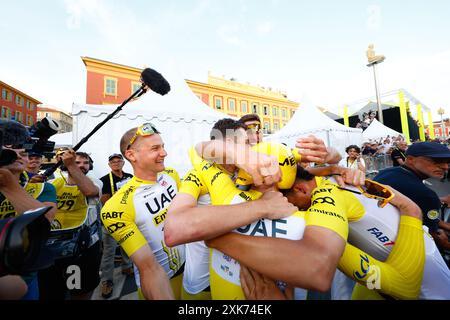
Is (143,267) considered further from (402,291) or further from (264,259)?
(402,291)

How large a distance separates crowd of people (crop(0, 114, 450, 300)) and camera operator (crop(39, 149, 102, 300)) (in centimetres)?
1

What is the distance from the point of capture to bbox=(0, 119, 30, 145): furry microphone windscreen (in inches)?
58.5

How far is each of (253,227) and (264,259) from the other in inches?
8.2

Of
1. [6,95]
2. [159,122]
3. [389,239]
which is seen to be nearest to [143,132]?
[389,239]

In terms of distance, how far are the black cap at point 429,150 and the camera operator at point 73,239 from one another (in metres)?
4.28

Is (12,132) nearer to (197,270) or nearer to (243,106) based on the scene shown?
(197,270)

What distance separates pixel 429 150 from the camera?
2.43 meters

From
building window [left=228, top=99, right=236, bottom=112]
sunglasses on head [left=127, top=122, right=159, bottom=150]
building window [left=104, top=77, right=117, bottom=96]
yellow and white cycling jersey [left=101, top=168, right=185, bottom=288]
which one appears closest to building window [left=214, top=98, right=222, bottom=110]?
building window [left=228, top=99, right=236, bottom=112]

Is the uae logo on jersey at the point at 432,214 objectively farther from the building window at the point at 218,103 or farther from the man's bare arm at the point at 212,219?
the building window at the point at 218,103

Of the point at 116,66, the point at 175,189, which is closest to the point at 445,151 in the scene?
the point at 175,189

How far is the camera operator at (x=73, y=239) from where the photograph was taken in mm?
2328

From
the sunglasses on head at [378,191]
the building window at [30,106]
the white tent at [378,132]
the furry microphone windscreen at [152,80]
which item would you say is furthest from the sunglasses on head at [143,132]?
the building window at [30,106]

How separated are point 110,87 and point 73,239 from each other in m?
33.9

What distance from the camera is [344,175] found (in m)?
1.55
